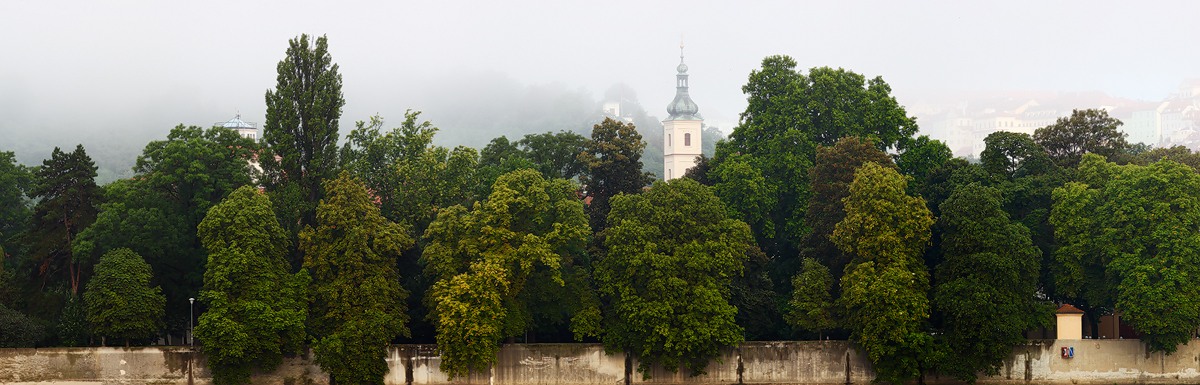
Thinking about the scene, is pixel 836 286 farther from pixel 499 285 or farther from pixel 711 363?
pixel 499 285

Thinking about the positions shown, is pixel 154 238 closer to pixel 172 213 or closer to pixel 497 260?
pixel 172 213

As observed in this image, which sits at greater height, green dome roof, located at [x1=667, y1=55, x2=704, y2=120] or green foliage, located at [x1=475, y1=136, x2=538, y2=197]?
green dome roof, located at [x1=667, y1=55, x2=704, y2=120]

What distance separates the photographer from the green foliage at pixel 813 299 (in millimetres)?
44219

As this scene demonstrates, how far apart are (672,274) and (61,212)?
89.1ft

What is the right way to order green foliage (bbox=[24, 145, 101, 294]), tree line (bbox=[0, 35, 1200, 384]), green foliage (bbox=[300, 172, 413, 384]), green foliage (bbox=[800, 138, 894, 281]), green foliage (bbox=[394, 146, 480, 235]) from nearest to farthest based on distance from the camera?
tree line (bbox=[0, 35, 1200, 384]) < green foliage (bbox=[300, 172, 413, 384]) < green foliage (bbox=[800, 138, 894, 281]) < green foliage (bbox=[24, 145, 101, 294]) < green foliage (bbox=[394, 146, 480, 235])

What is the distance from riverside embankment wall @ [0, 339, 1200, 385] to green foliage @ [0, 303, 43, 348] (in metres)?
0.42

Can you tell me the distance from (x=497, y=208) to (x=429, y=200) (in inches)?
221

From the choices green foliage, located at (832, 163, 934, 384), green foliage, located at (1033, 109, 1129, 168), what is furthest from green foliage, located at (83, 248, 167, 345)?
green foliage, located at (1033, 109, 1129, 168)

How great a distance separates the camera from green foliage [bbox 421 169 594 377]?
142 ft

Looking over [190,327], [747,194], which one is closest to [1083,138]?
[747,194]

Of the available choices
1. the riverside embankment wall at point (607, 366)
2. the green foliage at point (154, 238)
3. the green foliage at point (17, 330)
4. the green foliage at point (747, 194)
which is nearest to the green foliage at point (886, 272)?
the riverside embankment wall at point (607, 366)

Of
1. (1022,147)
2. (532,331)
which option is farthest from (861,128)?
(532,331)

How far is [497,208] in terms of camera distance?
44281mm

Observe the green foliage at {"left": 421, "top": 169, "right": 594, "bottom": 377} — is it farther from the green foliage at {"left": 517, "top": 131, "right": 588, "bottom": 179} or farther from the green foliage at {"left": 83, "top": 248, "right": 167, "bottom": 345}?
the green foliage at {"left": 517, "top": 131, "right": 588, "bottom": 179}
